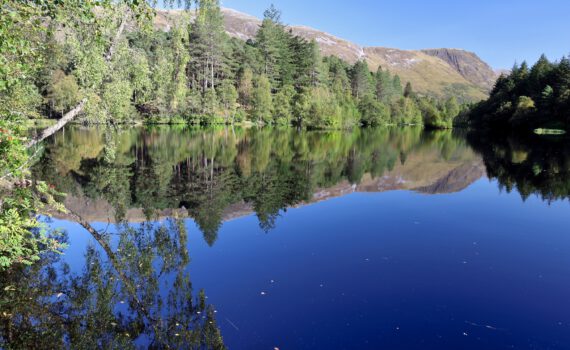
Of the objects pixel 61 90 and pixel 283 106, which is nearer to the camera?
pixel 61 90

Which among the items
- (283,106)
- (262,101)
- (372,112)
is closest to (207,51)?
(262,101)

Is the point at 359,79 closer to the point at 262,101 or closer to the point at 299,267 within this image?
the point at 262,101

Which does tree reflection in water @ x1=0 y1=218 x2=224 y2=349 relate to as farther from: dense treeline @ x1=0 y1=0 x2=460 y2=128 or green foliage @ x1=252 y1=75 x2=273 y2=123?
green foliage @ x1=252 y1=75 x2=273 y2=123

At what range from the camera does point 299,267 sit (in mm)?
11539

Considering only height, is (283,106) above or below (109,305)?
above

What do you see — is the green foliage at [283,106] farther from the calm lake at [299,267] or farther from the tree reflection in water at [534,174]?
the calm lake at [299,267]

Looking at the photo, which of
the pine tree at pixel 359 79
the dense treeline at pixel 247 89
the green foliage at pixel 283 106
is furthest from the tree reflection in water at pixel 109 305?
the pine tree at pixel 359 79

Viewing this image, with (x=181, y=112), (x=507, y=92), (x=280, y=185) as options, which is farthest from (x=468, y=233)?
(x=507, y=92)

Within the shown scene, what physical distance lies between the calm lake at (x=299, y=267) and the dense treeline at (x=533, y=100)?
73918 millimetres

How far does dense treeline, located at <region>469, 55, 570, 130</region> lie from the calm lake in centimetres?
7392

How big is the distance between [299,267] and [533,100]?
101679 millimetres

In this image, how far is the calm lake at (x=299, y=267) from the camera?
799 centimetres

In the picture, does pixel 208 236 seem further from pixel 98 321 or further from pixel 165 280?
pixel 98 321

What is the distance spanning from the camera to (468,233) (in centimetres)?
1535
